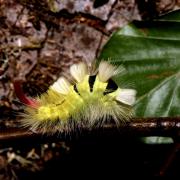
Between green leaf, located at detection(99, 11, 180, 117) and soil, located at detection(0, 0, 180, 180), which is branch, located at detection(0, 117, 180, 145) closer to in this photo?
green leaf, located at detection(99, 11, 180, 117)

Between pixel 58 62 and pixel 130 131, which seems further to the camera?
pixel 58 62

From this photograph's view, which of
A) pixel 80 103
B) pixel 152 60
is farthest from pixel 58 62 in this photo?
pixel 80 103

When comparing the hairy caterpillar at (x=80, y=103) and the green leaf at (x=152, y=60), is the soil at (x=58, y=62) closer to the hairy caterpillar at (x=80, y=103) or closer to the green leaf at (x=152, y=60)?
the green leaf at (x=152, y=60)

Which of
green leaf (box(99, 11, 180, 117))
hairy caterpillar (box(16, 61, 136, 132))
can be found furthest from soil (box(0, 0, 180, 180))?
hairy caterpillar (box(16, 61, 136, 132))

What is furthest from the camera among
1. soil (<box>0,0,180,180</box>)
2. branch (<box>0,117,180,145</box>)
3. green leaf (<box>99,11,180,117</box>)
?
soil (<box>0,0,180,180</box>)

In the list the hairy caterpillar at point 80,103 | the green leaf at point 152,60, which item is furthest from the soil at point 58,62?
the hairy caterpillar at point 80,103

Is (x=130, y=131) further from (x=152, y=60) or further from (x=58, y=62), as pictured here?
(x=58, y=62)

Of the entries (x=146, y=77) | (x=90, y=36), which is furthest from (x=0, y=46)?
(x=146, y=77)
